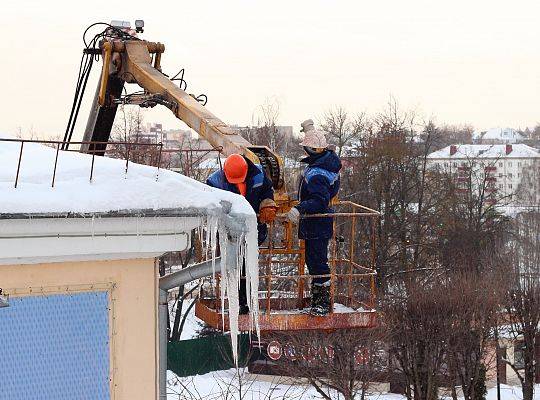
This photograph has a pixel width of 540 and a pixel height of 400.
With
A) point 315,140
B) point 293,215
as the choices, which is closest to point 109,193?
point 293,215

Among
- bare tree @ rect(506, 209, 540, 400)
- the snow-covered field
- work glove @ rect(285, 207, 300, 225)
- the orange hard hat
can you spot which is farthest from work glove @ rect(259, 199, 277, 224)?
bare tree @ rect(506, 209, 540, 400)

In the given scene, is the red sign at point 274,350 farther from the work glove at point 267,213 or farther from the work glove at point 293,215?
the work glove at point 267,213

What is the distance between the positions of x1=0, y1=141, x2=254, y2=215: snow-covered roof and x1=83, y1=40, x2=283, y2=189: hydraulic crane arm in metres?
4.38

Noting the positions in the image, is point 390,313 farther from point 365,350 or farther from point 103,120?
point 103,120

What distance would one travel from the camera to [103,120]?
12719mm

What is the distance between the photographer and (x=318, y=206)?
969 centimetres

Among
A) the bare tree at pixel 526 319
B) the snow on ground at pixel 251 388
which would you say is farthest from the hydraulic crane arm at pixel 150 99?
the bare tree at pixel 526 319

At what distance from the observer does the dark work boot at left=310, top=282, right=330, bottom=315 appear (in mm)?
10094

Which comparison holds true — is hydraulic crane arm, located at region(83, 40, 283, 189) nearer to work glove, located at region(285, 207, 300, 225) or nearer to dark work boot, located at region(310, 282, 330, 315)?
work glove, located at region(285, 207, 300, 225)

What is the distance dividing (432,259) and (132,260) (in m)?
33.6

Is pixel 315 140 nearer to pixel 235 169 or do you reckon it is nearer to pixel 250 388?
pixel 235 169

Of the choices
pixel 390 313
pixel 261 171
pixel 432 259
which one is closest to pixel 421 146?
pixel 432 259

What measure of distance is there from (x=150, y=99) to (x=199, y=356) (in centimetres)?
1854

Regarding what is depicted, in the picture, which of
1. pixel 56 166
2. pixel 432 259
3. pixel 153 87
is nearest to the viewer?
pixel 56 166
